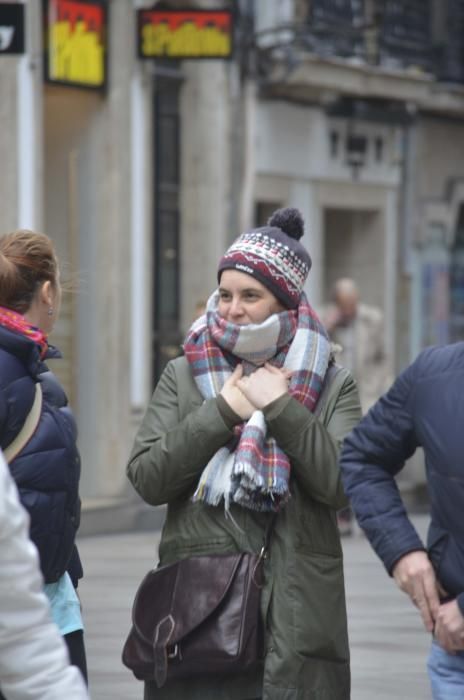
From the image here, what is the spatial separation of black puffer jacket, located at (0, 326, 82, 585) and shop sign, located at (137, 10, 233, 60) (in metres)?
12.6

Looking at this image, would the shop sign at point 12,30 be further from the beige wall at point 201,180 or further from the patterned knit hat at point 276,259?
the patterned knit hat at point 276,259

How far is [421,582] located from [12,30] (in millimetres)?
8778

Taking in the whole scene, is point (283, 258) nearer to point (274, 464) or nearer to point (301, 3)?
point (274, 464)

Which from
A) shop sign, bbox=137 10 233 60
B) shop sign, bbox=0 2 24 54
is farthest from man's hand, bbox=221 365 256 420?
shop sign, bbox=137 10 233 60

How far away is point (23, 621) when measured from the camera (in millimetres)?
3113

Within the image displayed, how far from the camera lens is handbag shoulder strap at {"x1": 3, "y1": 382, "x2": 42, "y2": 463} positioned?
4812 mm

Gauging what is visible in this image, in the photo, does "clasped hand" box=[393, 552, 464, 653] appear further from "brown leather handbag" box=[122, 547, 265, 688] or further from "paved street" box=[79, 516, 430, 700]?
"paved street" box=[79, 516, 430, 700]

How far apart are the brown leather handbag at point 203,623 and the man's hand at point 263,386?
1.24ft

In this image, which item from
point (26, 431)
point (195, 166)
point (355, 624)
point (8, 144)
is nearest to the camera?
point (26, 431)

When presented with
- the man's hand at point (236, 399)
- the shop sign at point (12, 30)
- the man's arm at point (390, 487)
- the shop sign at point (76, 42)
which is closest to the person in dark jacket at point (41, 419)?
the man's hand at point (236, 399)

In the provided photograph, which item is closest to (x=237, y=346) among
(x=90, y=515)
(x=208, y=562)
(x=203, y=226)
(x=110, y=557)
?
(x=208, y=562)

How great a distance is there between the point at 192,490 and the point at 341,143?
679 inches

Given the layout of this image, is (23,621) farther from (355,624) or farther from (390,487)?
(355,624)

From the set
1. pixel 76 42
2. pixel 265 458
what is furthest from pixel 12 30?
pixel 265 458
